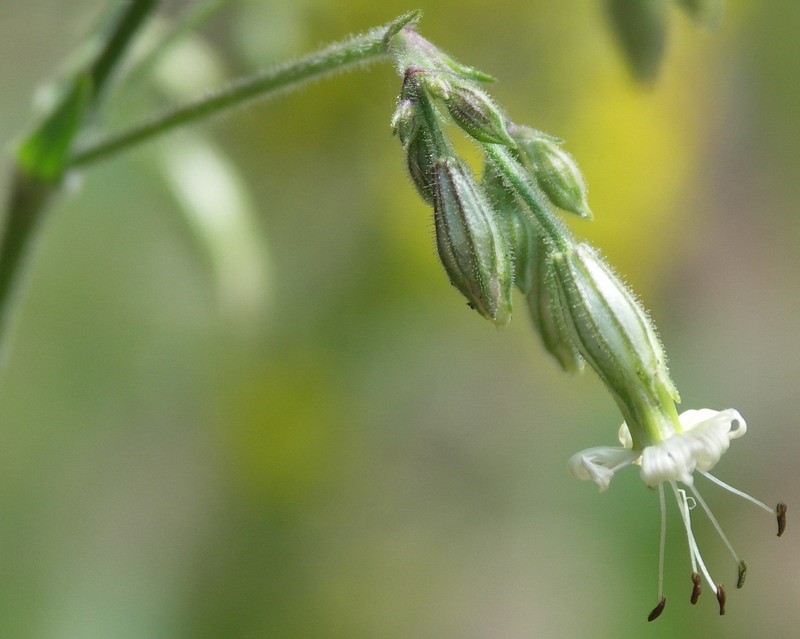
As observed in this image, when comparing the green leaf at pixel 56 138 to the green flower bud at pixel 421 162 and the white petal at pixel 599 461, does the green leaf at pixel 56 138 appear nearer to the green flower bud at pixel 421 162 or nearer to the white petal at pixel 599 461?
→ the green flower bud at pixel 421 162

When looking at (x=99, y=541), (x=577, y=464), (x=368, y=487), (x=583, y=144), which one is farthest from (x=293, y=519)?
(x=577, y=464)

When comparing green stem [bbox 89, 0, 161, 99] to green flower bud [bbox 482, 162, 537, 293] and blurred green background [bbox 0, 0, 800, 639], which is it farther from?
blurred green background [bbox 0, 0, 800, 639]

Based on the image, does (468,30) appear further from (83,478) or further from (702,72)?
(83,478)

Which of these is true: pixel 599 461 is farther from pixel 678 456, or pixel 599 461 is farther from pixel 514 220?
pixel 514 220

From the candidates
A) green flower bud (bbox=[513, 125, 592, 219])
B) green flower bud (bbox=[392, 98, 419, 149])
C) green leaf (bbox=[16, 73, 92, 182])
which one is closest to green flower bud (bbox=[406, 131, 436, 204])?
green flower bud (bbox=[392, 98, 419, 149])

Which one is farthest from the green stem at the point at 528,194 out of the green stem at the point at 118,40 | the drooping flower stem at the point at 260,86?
the green stem at the point at 118,40

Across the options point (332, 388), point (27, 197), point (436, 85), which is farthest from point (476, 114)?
point (332, 388)

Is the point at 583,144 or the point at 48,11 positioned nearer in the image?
the point at 583,144
